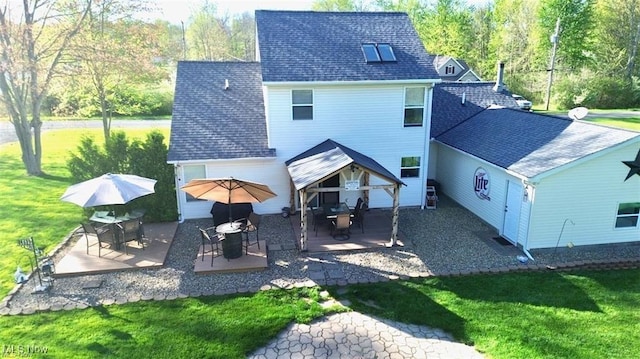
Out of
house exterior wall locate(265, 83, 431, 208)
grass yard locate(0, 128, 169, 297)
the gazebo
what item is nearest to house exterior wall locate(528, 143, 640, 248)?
the gazebo

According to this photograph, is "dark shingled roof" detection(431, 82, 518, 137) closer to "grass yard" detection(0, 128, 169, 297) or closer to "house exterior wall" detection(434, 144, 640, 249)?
"house exterior wall" detection(434, 144, 640, 249)

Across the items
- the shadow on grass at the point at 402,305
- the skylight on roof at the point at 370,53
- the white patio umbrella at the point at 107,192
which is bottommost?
the shadow on grass at the point at 402,305

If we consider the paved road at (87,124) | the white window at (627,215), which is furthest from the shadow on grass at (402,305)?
the paved road at (87,124)

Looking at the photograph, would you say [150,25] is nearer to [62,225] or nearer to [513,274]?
[62,225]

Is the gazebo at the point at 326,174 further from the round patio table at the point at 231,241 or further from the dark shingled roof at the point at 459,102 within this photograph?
the dark shingled roof at the point at 459,102

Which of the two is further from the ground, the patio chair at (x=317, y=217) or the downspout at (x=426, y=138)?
the downspout at (x=426, y=138)

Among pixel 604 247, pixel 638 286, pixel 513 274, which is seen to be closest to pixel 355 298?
pixel 513 274

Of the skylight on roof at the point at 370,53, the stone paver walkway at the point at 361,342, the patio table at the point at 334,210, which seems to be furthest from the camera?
the skylight on roof at the point at 370,53
